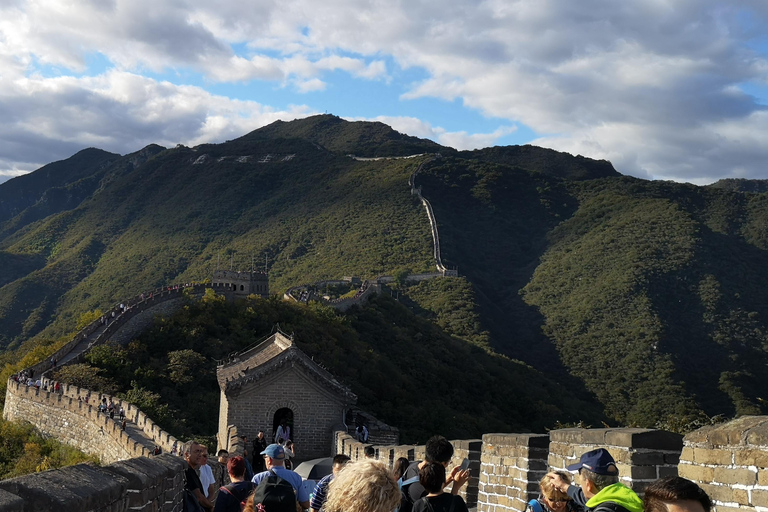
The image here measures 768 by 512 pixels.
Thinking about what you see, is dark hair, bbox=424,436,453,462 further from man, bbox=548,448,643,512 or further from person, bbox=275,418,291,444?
person, bbox=275,418,291,444

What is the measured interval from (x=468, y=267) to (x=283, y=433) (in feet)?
228

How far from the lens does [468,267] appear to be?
90.6m

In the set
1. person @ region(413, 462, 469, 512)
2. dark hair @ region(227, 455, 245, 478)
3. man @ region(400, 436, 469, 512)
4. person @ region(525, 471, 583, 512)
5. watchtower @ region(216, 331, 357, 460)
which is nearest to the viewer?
person @ region(525, 471, 583, 512)

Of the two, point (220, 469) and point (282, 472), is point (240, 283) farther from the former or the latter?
point (282, 472)

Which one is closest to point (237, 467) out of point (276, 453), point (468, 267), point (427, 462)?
point (276, 453)

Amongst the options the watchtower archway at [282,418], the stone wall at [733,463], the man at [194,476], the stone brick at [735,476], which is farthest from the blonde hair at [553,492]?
the watchtower archway at [282,418]

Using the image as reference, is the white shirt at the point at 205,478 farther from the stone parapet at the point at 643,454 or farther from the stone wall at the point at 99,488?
the stone parapet at the point at 643,454

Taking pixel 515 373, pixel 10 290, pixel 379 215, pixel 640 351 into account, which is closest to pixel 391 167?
pixel 379 215

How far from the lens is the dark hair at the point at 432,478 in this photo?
22.4 feet

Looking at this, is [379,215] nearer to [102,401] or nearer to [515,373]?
[515,373]

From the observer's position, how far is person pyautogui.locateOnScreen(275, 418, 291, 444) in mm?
21688

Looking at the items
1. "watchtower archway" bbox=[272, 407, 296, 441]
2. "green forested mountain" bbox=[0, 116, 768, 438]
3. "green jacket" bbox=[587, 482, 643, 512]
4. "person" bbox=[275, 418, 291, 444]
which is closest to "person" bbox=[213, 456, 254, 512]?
"green jacket" bbox=[587, 482, 643, 512]

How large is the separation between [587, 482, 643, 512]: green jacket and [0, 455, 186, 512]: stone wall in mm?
3091

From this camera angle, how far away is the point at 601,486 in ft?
19.1
